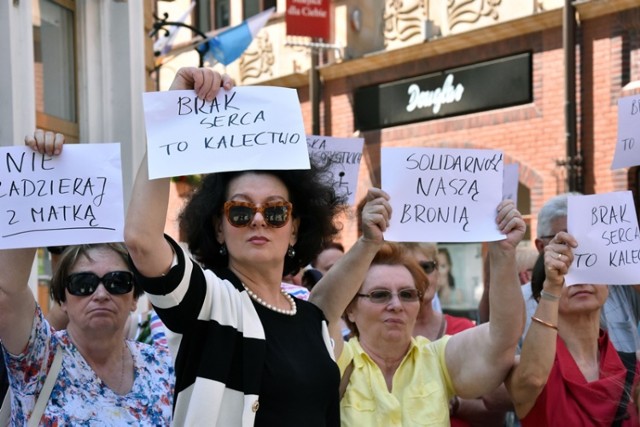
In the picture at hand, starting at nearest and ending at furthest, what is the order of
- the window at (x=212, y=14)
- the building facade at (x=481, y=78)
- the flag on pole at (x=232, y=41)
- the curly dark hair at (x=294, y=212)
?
the curly dark hair at (x=294, y=212) → the building facade at (x=481, y=78) → the flag on pole at (x=232, y=41) → the window at (x=212, y=14)

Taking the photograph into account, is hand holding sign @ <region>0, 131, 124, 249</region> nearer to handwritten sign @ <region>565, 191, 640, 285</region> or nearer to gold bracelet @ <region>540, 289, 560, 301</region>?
gold bracelet @ <region>540, 289, 560, 301</region>

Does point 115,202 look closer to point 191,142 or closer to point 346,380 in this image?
point 191,142

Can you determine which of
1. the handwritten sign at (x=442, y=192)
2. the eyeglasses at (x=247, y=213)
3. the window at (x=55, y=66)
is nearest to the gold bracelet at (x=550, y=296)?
the handwritten sign at (x=442, y=192)

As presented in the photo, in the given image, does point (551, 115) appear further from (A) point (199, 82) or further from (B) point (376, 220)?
(A) point (199, 82)

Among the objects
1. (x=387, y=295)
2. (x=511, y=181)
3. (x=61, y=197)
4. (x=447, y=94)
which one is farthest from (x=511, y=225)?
(x=447, y=94)

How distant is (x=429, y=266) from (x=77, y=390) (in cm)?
237

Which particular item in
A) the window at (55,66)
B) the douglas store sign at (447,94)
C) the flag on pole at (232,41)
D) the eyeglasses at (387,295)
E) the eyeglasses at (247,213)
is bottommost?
the eyeglasses at (387,295)

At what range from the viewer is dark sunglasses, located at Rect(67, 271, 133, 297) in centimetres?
351

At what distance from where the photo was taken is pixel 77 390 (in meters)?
3.26

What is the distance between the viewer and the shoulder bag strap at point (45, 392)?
123 inches

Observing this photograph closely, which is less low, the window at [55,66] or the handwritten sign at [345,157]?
the window at [55,66]

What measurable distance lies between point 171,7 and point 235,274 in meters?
17.3

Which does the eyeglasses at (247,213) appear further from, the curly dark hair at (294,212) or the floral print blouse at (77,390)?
the floral print blouse at (77,390)

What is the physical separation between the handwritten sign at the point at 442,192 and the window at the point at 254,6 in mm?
14716
